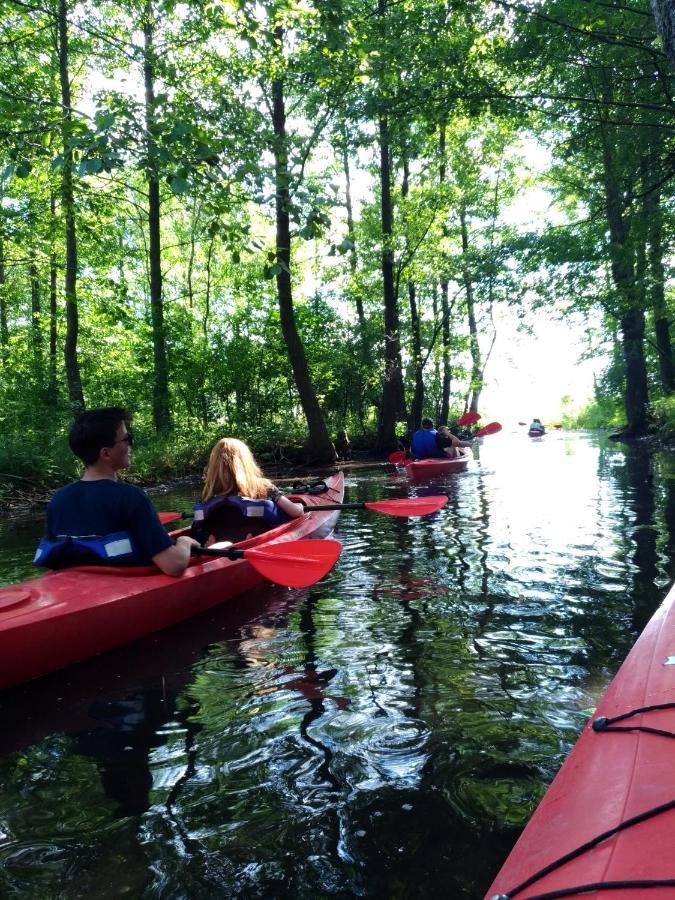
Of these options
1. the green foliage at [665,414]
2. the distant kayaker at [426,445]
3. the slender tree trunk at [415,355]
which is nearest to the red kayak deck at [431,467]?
the distant kayaker at [426,445]

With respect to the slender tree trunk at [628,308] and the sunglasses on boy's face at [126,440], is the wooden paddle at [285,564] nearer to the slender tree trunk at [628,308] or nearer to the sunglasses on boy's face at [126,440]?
the sunglasses on boy's face at [126,440]

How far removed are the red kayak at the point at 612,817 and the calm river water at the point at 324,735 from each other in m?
0.43

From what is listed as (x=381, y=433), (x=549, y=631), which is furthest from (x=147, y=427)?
(x=549, y=631)

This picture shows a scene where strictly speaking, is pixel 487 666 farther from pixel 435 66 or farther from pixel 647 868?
pixel 435 66

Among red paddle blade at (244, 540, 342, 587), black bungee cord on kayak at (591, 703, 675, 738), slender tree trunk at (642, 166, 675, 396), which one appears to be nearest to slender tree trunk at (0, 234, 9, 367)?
red paddle blade at (244, 540, 342, 587)

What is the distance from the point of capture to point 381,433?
1873 cm

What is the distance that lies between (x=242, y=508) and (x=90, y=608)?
179 cm

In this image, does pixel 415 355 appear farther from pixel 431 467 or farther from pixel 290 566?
pixel 290 566

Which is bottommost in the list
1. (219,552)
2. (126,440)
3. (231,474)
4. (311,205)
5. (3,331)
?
(219,552)

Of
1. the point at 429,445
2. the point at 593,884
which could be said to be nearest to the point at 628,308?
the point at 429,445

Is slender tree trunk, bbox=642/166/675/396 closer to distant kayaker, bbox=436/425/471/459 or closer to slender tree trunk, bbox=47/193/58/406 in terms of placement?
distant kayaker, bbox=436/425/471/459

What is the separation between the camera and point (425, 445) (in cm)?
1206

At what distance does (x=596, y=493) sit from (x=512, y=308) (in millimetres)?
9090

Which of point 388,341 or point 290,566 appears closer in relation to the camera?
point 290,566
